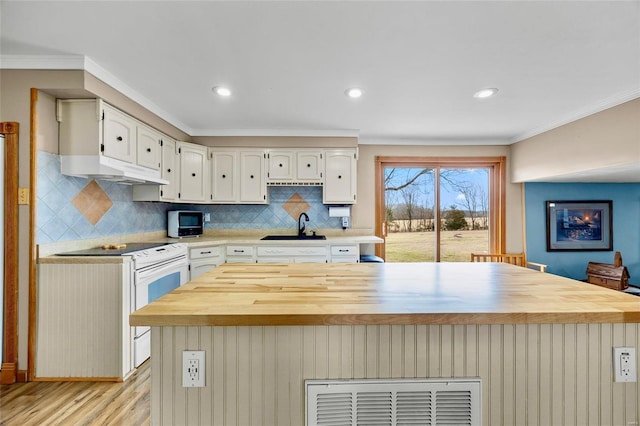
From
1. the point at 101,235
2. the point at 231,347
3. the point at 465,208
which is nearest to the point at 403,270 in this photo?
the point at 231,347

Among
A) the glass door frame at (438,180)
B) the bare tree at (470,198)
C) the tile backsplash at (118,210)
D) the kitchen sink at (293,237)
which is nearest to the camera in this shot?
the tile backsplash at (118,210)

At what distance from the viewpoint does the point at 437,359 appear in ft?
3.28

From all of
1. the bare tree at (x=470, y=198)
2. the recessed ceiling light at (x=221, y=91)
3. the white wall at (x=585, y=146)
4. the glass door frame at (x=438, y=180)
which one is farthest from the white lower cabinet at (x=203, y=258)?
the white wall at (x=585, y=146)

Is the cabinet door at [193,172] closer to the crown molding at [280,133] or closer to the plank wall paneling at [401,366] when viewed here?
the crown molding at [280,133]

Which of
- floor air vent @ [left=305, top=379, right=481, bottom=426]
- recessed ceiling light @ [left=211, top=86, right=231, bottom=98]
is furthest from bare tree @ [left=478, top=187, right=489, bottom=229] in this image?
floor air vent @ [left=305, top=379, right=481, bottom=426]

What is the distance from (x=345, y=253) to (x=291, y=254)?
669 millimetres

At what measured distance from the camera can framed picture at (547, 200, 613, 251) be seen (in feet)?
13.6

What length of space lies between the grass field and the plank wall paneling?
3.39 metres

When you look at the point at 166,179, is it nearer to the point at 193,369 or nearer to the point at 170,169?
the point at 170,169

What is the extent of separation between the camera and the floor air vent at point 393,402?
98 cm

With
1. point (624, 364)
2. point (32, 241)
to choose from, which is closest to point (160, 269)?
point (32, 241)

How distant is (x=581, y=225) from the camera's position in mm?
4172

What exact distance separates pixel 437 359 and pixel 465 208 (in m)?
3.97

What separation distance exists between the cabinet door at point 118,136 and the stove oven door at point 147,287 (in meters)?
1.05
